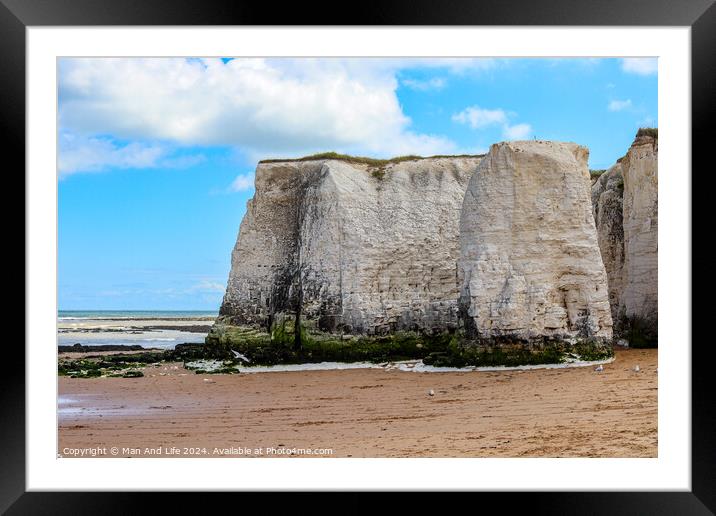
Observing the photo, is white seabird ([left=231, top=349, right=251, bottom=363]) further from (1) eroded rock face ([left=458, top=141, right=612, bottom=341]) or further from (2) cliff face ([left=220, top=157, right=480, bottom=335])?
(1) eroded rock face ([left=458, top=141, right=612, bottom=341])

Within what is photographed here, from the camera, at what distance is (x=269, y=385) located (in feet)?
43.2

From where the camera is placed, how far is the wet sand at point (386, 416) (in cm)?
772

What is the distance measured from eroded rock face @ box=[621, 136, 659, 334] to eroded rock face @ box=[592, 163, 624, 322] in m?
0.75

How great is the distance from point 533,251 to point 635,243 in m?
4.47

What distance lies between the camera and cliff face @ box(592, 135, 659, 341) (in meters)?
15.2

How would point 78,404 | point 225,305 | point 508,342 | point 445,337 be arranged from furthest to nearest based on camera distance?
1. point 225,305
2. point 445,337
3. point 508,342
4. point 78,404

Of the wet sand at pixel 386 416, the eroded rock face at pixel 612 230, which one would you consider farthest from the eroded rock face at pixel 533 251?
the eroded rock face at pixel 612 230

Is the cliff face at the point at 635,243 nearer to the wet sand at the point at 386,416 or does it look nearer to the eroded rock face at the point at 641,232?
the eroded rock face at the point at 641,232

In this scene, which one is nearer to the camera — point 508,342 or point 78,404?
point 78,404
